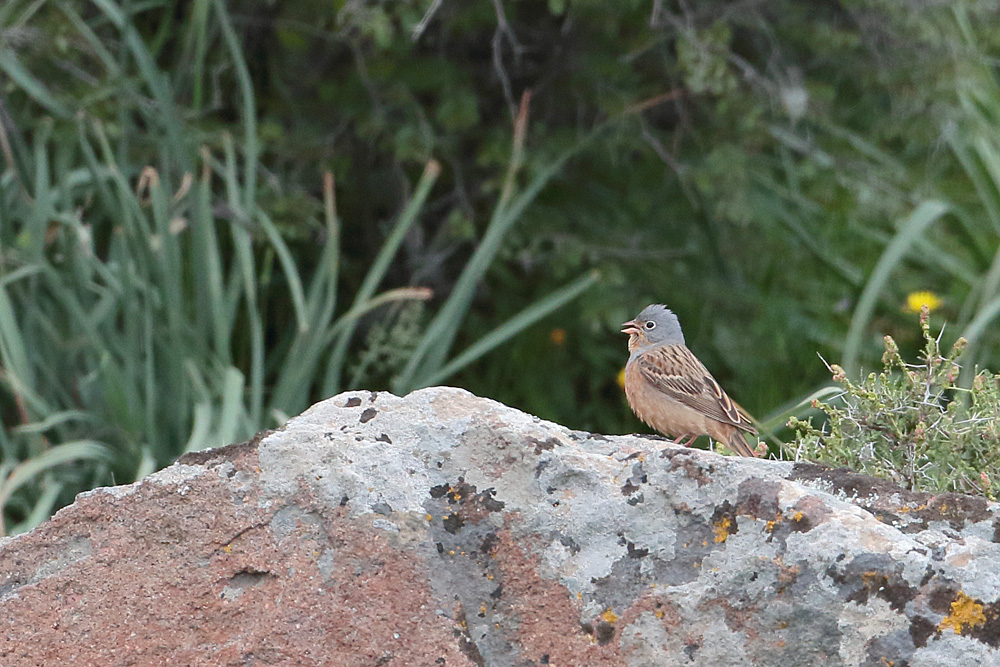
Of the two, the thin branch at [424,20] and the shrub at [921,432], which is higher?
the thin branch at [424,20]

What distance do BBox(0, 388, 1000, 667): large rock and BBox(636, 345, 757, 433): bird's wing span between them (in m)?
1.23

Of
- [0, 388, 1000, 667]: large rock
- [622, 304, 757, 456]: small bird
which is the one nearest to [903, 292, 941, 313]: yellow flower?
[622, 304, 757, 456]: small bird

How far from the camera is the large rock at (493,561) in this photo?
69.4 inches

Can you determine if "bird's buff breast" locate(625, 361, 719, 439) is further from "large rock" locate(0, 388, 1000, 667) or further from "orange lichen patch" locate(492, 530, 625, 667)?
"orange lichen patch" locate(492, 530, 625, 667)

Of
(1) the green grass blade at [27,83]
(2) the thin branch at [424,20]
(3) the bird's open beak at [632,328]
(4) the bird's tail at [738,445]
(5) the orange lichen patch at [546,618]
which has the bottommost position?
(4) the bird's tail at [738,445]

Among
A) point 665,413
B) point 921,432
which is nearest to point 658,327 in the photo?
point 665,413

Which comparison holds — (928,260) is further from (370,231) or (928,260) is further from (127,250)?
(127,250)

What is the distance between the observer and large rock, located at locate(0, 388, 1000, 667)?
176 cm

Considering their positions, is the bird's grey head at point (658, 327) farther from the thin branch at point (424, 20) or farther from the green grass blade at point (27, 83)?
the green grass blade at point (27, 83)

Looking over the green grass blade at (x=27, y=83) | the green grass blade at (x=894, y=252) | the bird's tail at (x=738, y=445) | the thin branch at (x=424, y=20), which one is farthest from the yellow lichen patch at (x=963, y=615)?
the green grass blade at (x=27, y=83)

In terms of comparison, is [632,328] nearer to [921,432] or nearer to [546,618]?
[921,432]

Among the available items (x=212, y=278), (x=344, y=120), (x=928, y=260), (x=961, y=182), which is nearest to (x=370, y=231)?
(x=344, y=120)

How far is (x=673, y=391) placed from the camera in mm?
3355

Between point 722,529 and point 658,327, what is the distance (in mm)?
1702
